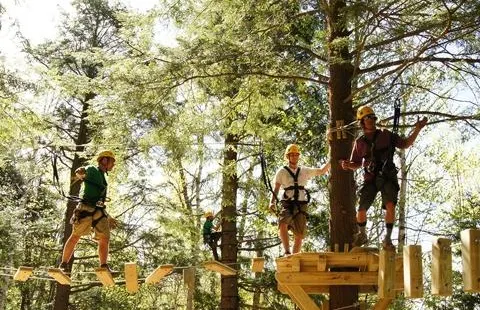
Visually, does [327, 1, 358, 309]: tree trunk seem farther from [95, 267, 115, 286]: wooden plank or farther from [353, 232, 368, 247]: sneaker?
[95, 267, 115, 286]: wooden plank

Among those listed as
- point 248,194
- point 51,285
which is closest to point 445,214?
→ point 248,194

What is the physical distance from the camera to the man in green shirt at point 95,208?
751 centimetres

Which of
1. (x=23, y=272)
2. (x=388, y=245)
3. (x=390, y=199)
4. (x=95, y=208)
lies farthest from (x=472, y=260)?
(x=23, y=272)

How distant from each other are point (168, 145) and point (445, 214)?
1075cm

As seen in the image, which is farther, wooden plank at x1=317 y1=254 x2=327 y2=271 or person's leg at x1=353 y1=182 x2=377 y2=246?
wooden plank at x1=317 y1=254 x2=327 y2=271

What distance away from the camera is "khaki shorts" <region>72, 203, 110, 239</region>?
7.64m

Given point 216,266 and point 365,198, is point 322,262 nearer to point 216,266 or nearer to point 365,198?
point 365,198

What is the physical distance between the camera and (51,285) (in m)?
20.0

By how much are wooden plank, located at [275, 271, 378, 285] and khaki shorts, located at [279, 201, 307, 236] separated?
92 cm

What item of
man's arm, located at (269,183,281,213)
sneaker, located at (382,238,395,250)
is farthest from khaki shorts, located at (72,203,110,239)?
sneaker, located at (382,238,395,250)

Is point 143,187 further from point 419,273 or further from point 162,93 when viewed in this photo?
point 419,273

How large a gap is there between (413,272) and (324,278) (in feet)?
7.07

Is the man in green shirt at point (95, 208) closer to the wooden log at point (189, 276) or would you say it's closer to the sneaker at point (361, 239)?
the wooden log at point (189, 276)

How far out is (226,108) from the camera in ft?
32.0
